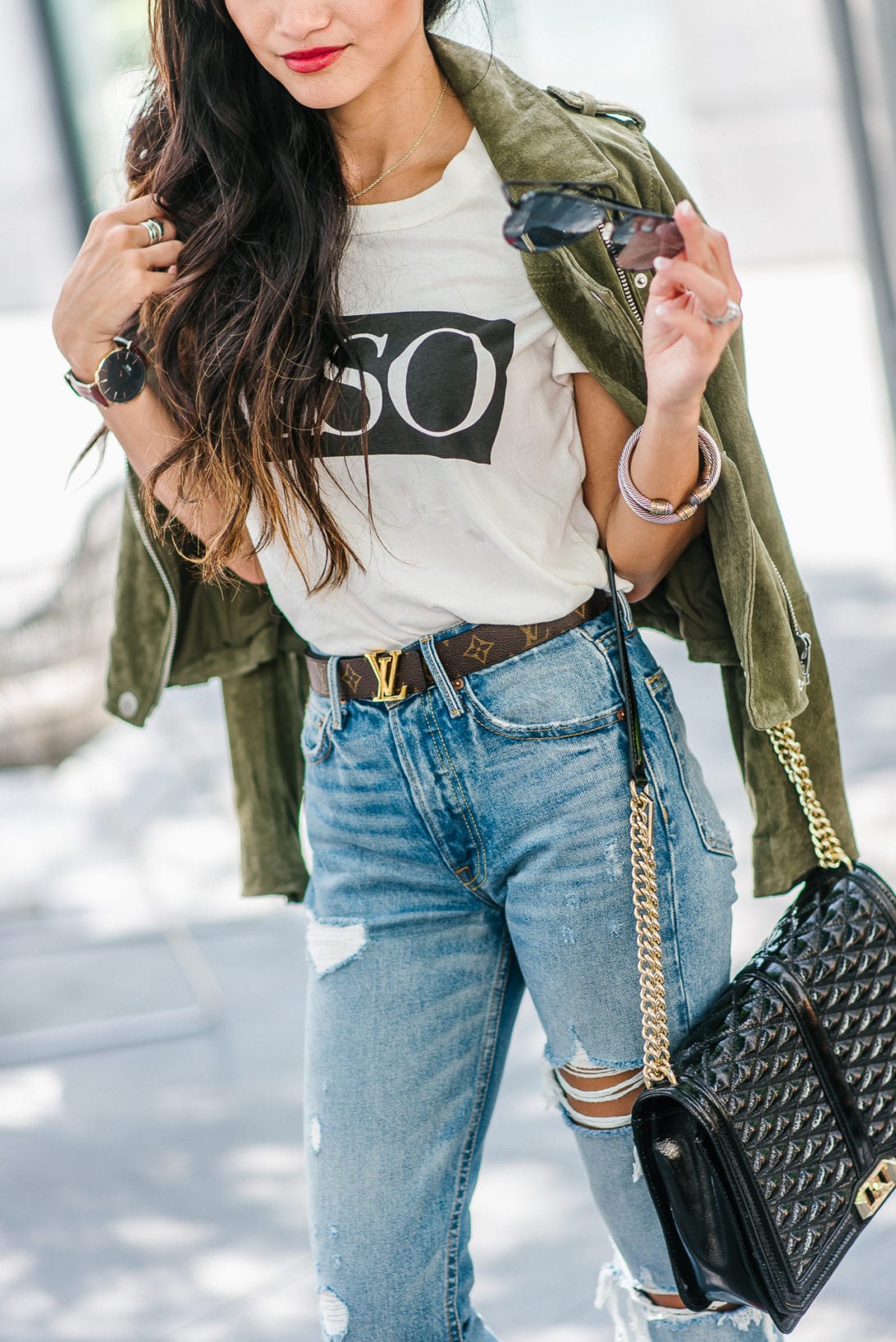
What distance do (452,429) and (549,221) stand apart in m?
0.26

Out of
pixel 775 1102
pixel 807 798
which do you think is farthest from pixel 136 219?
pixel 775 1102

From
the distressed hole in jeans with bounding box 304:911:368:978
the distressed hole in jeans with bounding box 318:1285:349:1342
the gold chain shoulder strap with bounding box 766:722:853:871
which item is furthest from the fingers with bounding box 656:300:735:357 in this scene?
the distressed hole in jeans with bounding box 318:1285:349:1342

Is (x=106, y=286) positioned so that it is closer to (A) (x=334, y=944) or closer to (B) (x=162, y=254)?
(B) (x=162, y=254)

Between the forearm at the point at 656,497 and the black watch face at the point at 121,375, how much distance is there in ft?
1.51

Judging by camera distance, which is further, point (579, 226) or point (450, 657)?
point (450, 657)

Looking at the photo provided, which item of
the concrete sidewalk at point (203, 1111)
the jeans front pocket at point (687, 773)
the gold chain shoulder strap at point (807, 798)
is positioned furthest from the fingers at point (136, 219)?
the concrete sidewalk at point (203, 1111)

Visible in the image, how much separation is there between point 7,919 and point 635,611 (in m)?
2.49

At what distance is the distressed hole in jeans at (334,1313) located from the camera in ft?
4.13

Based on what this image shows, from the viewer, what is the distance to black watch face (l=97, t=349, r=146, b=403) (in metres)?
1.28

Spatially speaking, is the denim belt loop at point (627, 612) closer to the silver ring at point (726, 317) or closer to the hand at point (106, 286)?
the silver ring at point (726, 317)

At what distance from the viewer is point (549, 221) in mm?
980

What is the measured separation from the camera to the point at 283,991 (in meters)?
2.98

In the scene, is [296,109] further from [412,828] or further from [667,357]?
[412,828]

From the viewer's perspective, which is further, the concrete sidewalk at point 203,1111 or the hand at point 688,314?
the concrete sidewalk at point 203,1111
